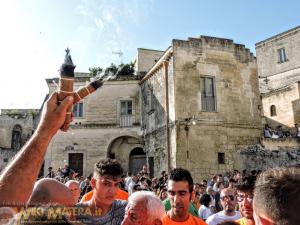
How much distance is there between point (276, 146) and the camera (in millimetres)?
18547

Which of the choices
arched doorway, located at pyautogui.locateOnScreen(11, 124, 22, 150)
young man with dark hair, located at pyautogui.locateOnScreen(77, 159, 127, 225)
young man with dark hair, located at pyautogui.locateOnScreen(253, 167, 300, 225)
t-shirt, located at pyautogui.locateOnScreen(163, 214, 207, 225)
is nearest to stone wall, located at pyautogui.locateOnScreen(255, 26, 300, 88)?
arched doorway, located at pyautogui.locateOnScreen(11, 124, 22, 150)

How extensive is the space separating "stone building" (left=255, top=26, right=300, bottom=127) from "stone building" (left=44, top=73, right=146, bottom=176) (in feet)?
43.8

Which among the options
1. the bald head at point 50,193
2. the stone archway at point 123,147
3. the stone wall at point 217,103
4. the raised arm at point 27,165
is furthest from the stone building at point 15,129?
the raised arm at point 27,165

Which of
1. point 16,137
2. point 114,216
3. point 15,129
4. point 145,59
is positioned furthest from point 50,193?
point 16,137

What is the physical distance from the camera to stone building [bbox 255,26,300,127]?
95.9 feet

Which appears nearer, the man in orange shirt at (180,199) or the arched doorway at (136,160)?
the man in orange shirt at (180,199)

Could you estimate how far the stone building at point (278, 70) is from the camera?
2923 centimetres

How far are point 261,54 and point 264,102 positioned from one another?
34.9 ft

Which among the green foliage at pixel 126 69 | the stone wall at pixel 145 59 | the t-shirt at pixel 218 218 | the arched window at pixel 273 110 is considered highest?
the stone wall at pixel 145 59

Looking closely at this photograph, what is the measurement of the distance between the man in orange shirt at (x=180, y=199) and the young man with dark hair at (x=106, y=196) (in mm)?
643

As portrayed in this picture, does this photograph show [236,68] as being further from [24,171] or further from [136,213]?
[24,171]

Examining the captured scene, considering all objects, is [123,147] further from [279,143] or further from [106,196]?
[106,196]

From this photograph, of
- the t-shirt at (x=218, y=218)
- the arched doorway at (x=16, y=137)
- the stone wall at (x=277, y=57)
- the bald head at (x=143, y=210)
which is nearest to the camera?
the bald head at (x=143, y=210)

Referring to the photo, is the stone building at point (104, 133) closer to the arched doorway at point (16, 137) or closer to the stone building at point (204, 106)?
the stone building at point (204, 106)
